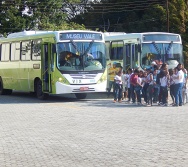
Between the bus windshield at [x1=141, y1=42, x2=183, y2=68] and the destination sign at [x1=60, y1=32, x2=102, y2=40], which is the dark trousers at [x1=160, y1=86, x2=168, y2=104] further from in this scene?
the destination sign at [x1=60, y1=32, x2=102, y2=40]

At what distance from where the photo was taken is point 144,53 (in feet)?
80.2

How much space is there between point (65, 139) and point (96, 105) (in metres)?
9.13

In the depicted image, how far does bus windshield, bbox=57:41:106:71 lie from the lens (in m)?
22.9

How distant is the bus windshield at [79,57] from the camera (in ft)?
75.0

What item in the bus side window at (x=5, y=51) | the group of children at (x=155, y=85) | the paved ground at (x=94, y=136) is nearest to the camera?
the paved ground at (x=94, y=136)

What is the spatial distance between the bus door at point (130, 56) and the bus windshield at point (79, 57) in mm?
1900

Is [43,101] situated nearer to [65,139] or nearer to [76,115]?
[76,115]

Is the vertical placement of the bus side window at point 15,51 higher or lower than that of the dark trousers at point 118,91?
higher

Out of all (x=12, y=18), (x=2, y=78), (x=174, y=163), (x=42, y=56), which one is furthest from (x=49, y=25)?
(x=174, y=163)

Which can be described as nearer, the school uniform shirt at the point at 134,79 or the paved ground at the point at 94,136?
the paved ground at the point at 94,136

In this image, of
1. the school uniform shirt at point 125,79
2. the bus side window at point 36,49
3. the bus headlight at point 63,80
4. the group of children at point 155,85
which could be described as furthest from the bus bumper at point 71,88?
the bus side window at point 36,49

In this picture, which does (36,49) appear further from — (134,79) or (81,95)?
(134,79)

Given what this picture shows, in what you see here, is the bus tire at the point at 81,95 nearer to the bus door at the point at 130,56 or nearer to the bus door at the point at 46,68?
the bus door at the point at 46,68

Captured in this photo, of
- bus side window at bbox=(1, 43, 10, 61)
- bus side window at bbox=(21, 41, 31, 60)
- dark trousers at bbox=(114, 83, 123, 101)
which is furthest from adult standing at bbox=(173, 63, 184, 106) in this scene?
bus side window at bbox=(1, 43, 10, 61)
